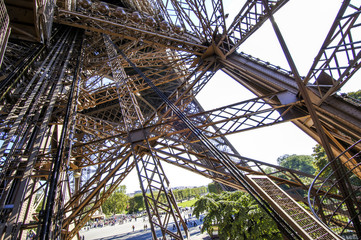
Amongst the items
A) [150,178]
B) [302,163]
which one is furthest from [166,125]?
[302,163]

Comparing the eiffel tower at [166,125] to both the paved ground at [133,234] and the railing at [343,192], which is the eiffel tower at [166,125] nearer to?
the railing at [343,192]

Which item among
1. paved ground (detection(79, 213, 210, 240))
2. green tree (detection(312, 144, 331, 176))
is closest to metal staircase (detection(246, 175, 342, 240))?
paved ground (detection(79, 213, 210, 240))

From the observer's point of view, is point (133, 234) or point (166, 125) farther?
point (133, 234)

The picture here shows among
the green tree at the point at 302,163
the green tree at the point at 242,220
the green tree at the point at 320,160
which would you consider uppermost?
the green tree at the point at 302,163

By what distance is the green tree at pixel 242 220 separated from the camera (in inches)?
280

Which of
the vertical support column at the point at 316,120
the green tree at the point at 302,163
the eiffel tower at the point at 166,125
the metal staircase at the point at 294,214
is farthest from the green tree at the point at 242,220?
the green tree at the point at 302,163

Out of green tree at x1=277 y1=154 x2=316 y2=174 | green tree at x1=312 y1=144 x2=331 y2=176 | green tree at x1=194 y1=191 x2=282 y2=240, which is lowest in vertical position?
green tree at x1=194 y1=191 x2=282 y2=240

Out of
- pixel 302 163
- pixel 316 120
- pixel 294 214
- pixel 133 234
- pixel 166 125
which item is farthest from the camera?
pixel 302 163

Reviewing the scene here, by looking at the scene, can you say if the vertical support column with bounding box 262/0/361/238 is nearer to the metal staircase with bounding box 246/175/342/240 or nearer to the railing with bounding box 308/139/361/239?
the railing with bounding box 308/139/361/239

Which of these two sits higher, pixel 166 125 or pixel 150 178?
pixel 166 125

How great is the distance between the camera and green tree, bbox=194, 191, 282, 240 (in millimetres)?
7102

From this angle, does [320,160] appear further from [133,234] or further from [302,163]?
[302,163]

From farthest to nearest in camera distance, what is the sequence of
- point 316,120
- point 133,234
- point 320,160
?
1. point 133,234
2. point 320,160
3. point 316,120

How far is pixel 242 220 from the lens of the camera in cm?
762
